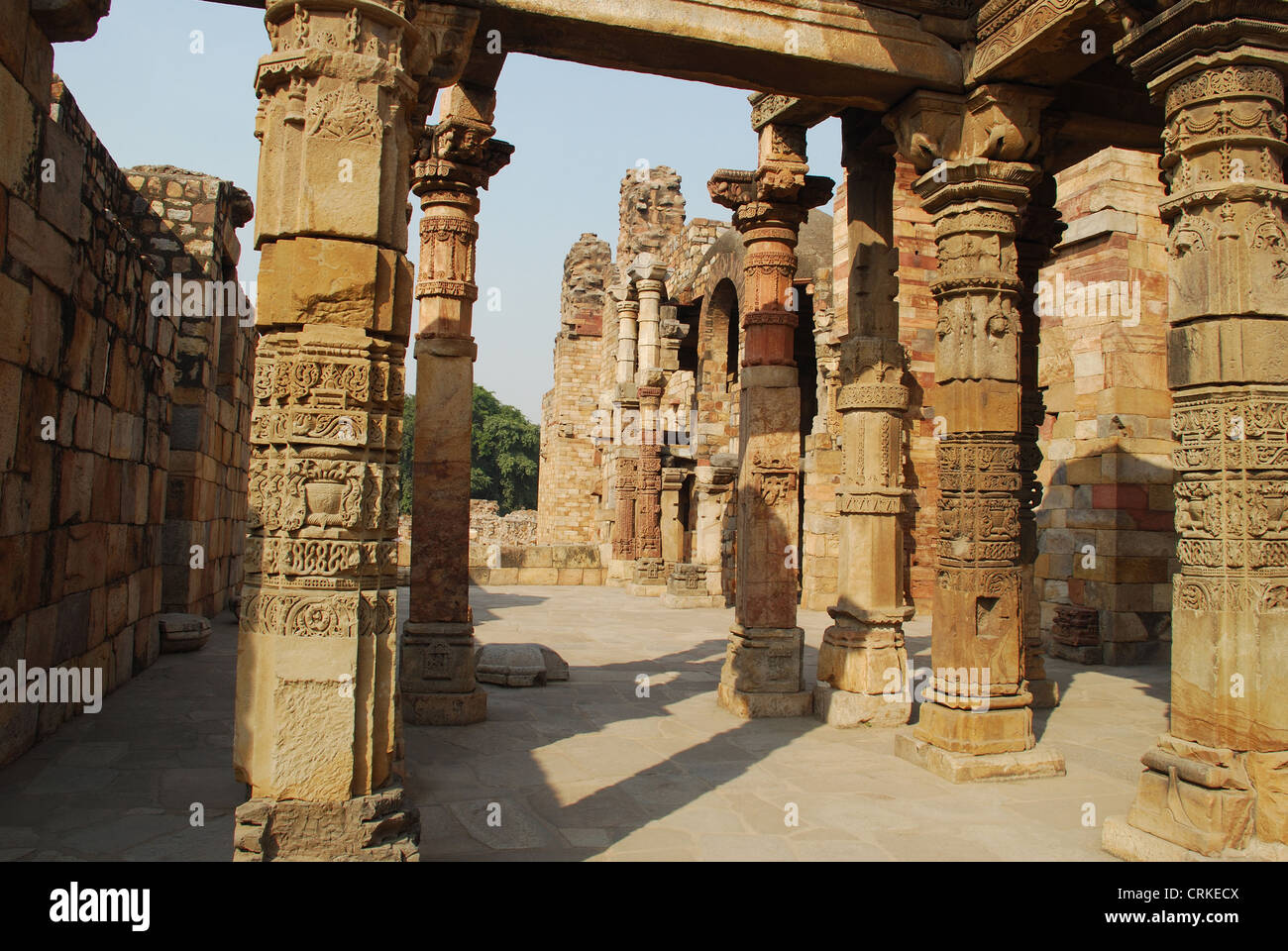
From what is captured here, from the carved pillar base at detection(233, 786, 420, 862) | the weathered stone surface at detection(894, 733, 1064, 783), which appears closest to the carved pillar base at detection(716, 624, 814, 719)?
the weathered stone surface at detection(894, 733, 1064, 783)

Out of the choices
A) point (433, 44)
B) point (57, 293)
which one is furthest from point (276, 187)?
point (57, 293)

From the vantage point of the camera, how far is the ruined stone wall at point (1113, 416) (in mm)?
10617

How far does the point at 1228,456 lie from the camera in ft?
13.1

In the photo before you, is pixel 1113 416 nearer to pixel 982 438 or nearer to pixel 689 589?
pixel 982 438

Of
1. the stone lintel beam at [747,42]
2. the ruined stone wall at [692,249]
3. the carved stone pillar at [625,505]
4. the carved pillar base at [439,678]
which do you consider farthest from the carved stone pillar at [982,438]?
the ruined stone wall at [692,249]

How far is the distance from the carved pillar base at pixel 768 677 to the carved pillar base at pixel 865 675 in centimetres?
20

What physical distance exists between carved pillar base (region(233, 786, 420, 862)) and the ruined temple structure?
0.01 metres

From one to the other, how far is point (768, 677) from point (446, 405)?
10.8 feet

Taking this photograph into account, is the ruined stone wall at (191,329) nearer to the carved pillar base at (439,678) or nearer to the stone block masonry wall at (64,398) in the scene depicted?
the stone block masonry wall at (64,398)

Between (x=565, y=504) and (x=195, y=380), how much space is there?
19.1 metres

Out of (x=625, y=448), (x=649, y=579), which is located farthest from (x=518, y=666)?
(x=625, y=448)

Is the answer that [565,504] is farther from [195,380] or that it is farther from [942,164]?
[942,164]

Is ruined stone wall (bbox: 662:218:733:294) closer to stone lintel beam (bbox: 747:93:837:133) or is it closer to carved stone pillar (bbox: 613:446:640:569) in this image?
carved stone pillar (bbox: 613:446:640:569)

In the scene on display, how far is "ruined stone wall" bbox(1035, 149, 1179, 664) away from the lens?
34.8 ft
